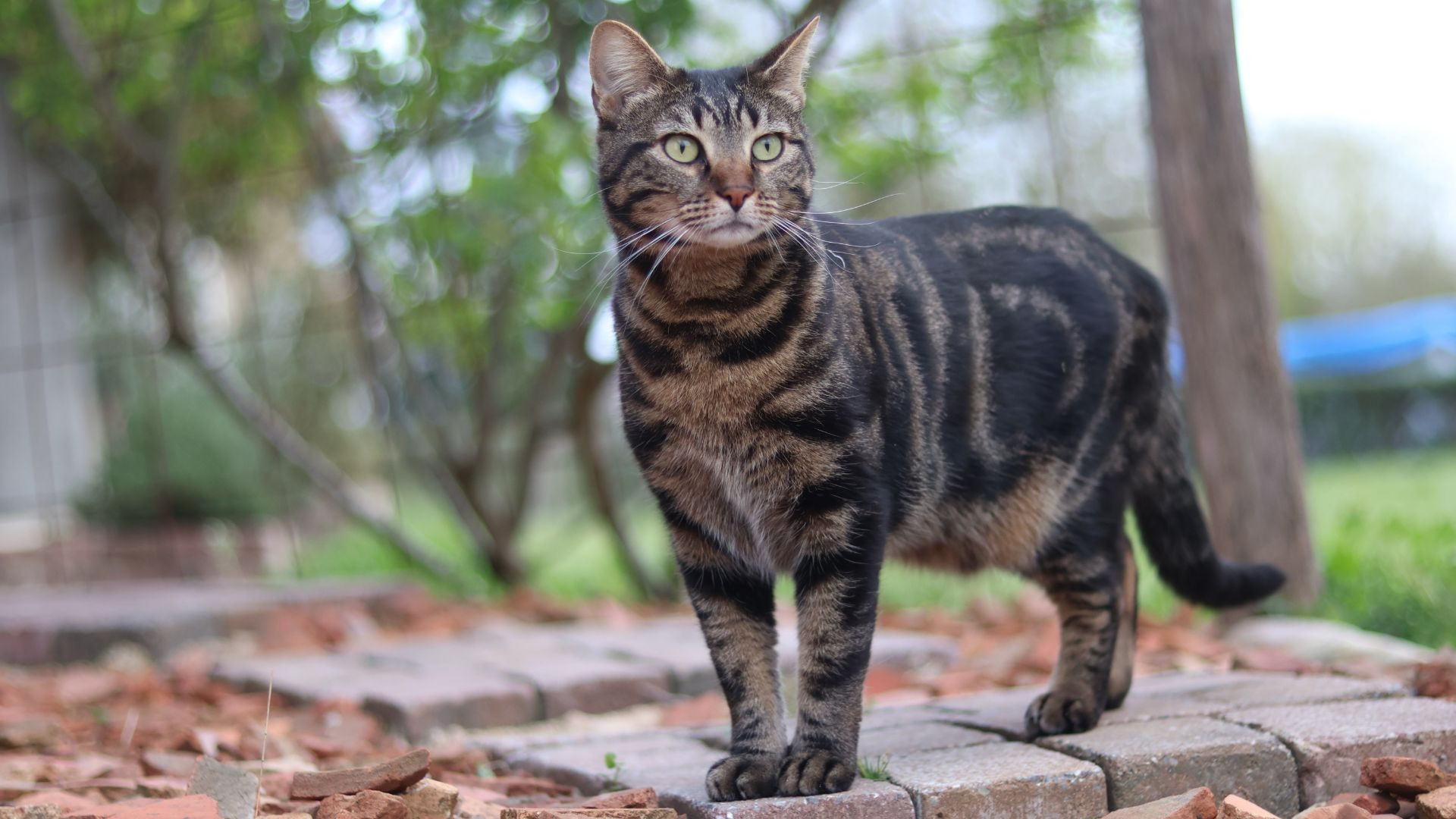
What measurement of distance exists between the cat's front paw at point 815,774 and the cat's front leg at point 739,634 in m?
0.12

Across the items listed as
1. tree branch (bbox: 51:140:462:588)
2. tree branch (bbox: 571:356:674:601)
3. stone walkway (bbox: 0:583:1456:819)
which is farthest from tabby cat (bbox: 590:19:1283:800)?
tree branch (bbox: 51:140:462:588)

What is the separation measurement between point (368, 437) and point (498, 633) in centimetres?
762

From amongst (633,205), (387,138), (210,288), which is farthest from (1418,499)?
(210,288)

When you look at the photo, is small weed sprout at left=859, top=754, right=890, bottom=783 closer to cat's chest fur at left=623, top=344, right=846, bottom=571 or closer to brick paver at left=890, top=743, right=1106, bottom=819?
brick paver at left=890, top=743, right=1106, bottom=819

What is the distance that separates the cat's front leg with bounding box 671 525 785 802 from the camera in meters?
2.47

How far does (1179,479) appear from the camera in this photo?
3166 millimetres

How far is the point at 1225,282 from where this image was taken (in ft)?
13.9

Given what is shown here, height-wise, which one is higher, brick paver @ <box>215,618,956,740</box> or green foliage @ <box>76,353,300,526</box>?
green foliage @ <box>76,353,300,526</box>

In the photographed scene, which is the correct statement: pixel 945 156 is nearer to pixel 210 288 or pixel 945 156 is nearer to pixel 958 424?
pixel 958 424

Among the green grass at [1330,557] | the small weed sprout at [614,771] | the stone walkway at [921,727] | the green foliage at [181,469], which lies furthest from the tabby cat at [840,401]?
the green foliage at [181,469]

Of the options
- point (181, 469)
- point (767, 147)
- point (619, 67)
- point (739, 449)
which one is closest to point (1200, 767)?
point (739, 449)

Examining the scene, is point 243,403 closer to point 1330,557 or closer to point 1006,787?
point 1330,557

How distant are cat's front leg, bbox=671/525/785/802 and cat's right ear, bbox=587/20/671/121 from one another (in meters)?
0.92

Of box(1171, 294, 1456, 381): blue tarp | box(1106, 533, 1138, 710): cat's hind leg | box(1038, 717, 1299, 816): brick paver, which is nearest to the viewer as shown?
box(1038, 717, 1299, 816): brick paver
